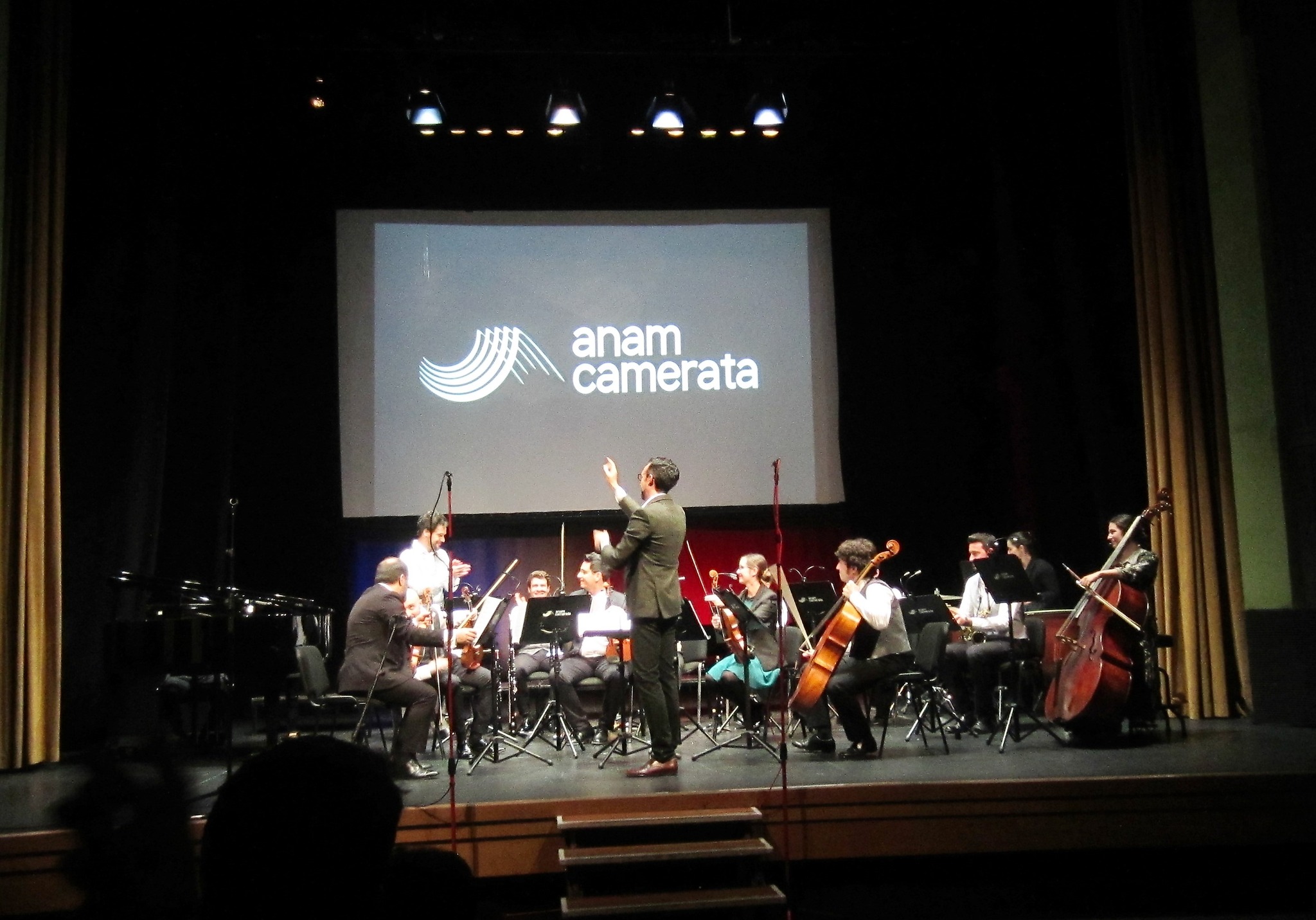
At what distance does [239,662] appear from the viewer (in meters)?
6.74

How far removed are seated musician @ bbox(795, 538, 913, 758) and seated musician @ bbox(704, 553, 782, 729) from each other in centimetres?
35

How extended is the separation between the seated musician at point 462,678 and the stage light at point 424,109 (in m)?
3.91

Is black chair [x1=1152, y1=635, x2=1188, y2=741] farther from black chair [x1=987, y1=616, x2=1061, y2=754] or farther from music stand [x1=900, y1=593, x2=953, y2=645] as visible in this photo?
music stand [x1=900, y1=593, x2=953, y2=645]

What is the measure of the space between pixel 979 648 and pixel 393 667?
A: 4052 millimetres

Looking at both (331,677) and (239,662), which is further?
(331,677)

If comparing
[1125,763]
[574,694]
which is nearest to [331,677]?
[574,694]

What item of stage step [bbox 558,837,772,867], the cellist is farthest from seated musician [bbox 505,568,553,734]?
the cellist

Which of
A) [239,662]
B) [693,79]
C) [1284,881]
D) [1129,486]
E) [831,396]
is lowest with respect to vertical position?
[1284,881]

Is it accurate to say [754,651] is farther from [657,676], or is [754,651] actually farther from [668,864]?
[668,864]

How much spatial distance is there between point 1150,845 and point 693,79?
6991mm

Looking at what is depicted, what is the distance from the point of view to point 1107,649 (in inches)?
259

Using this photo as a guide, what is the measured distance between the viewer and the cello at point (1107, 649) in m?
6.55

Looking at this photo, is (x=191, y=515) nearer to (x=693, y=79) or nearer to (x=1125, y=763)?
(x=693, y=79)

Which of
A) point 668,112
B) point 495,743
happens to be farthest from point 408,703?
point 668,112
